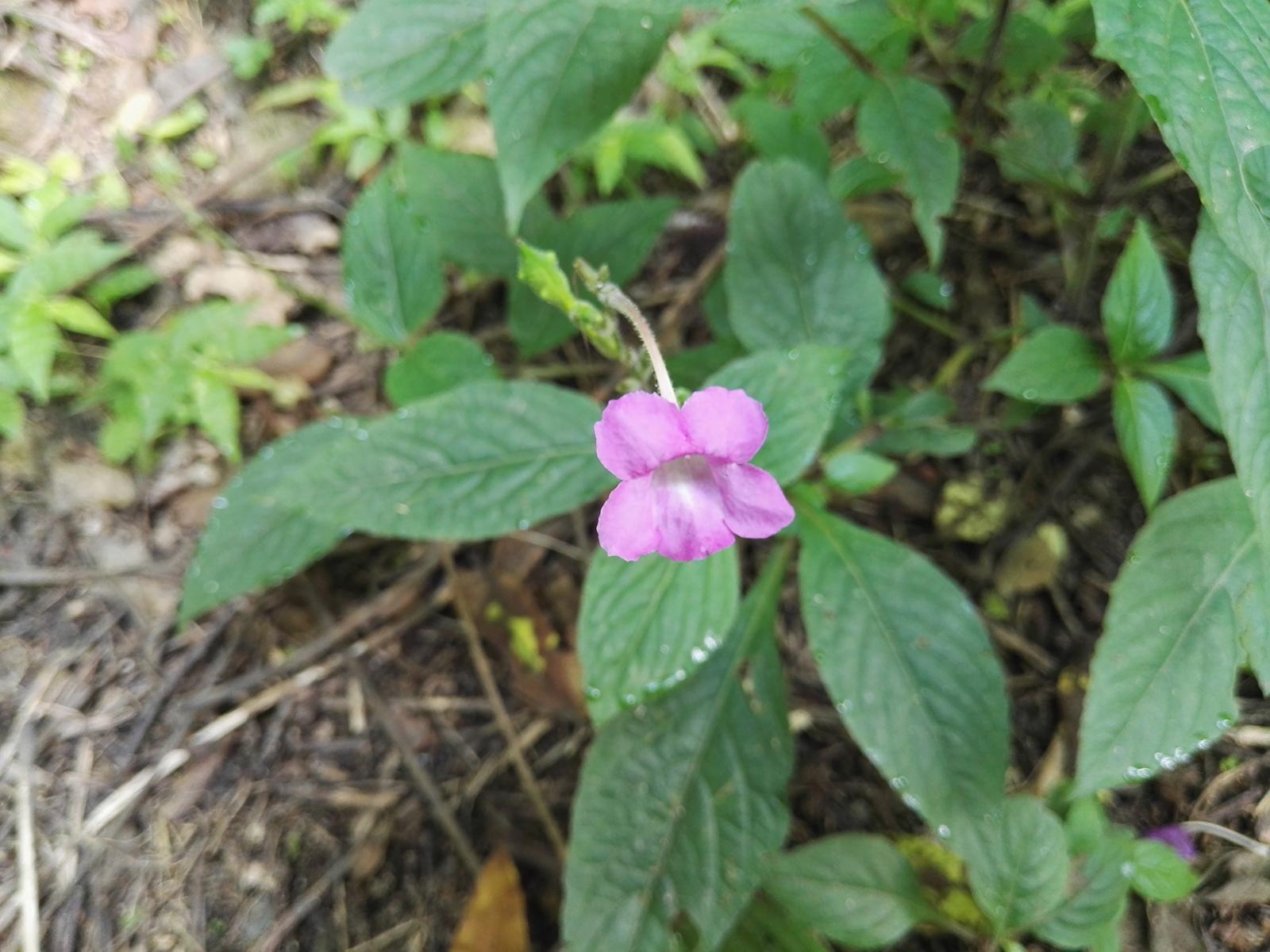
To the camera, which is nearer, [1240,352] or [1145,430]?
[1240,352]

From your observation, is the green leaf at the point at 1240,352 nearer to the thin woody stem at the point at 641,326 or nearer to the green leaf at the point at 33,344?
the thin woody stem at the point at 641,326

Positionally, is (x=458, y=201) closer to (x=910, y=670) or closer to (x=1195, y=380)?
(x=910, y=670)

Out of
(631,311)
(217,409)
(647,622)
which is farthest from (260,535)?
(631,311)

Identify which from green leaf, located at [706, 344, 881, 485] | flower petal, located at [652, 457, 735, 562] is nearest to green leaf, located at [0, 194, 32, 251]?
green leaf, located at [706, 344, 881, 485]

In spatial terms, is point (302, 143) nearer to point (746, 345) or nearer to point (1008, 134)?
point (746, 345)

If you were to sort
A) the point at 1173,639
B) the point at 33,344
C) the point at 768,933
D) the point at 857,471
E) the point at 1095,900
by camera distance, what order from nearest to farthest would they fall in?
the point at 1173,639 < the point at 1095,900 < the point at 857,471 < the point at 768,933 < the point at 33,344
